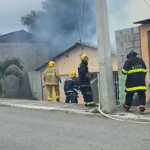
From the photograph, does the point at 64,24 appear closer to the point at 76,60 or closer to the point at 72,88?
the point at 76,60

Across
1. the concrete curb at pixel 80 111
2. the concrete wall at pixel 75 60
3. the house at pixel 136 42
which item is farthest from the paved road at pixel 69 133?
the concrete wall at pixel 75 60

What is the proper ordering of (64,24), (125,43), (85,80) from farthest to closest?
(64,24)
(125,43)
(85,80)

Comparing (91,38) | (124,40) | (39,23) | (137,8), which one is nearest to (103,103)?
(124,40)

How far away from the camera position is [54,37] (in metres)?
22.5

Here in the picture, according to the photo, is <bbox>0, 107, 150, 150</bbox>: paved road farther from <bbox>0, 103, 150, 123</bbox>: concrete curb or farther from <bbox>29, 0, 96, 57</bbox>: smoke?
<bbox>29, 0, 96, 57</bbox>: smoke

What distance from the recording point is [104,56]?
26.7 feet

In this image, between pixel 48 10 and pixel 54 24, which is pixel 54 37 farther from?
pixel 48 10

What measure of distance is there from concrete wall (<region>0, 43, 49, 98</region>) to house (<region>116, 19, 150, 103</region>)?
8.97m

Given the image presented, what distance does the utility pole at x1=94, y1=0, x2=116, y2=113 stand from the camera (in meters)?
8.09

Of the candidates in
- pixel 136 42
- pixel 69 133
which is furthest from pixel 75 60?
pixel 69 133

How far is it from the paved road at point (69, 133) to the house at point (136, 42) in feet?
8.38

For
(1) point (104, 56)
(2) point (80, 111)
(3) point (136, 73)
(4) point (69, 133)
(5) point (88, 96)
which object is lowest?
(4) point (69, 133)

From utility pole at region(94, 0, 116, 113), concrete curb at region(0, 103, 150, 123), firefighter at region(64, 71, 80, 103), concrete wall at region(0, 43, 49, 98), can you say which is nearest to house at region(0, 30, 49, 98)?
concrete wall at region(0, 43, 49, 98)

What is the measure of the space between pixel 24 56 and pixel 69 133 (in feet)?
41.0
